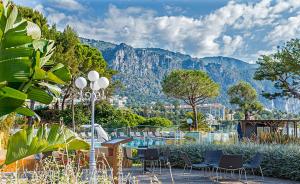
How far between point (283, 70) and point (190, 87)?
16868 mm

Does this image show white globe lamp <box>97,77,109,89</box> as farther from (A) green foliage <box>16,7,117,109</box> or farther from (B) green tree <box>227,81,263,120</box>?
(B) green tree <box>227,81,263,120</box>

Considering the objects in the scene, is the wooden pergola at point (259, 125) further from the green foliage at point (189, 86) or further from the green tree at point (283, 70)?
the green foliage at point (189, 86)

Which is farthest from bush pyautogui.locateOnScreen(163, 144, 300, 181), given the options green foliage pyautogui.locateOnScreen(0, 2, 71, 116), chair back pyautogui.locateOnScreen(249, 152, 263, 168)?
green foliage pyautogui.locateOnScreen(0, 2, 71, 116)

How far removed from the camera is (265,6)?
946 inches

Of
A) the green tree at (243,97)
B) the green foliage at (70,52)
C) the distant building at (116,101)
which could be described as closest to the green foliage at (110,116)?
the green foliage at (70,52)

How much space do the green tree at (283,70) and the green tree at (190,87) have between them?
13.7 m

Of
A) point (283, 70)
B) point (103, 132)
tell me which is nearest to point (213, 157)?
point (103, 132)

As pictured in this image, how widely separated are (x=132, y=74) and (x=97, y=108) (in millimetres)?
145000

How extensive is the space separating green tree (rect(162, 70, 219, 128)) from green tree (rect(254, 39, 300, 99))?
1373 cm

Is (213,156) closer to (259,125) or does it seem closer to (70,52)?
(259,125)

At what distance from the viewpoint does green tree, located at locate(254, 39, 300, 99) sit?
22.5 m

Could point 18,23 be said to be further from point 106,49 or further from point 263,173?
point 106,49

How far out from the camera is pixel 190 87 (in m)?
40.8

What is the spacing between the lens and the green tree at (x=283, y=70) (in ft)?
73.7
